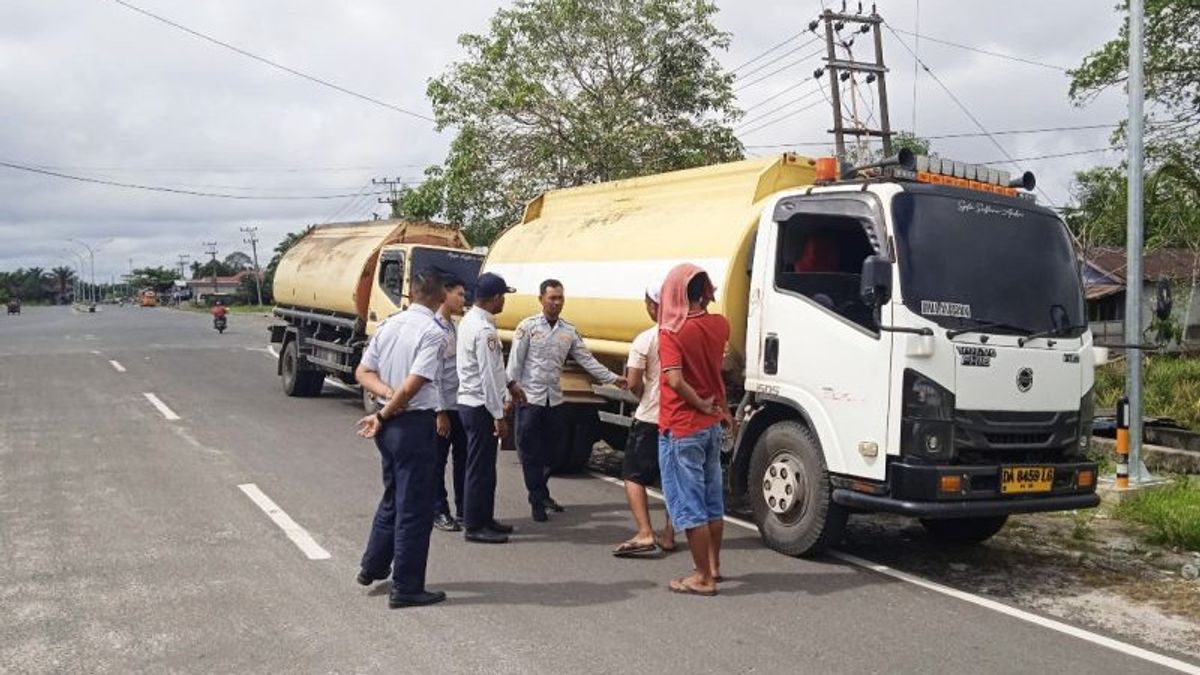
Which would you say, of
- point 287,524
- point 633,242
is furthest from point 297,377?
point 287,524

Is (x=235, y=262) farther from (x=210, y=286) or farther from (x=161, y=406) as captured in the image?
(x=161, y=406)

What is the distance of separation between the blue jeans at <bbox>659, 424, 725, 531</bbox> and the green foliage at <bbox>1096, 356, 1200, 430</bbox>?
961 centimetres

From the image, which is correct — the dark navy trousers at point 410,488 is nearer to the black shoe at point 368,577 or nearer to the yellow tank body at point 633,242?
the black shoe at point 368,577

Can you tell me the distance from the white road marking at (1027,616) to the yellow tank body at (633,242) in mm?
1751

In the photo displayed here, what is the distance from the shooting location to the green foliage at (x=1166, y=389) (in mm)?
13887

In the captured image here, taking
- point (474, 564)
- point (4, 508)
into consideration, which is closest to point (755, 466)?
point (474, 564)

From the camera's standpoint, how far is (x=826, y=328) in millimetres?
6664

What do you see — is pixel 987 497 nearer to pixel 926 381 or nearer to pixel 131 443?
pixel 926 381

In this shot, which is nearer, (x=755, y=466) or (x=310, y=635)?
(x=310, y=635)

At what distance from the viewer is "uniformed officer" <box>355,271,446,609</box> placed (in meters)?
5.54

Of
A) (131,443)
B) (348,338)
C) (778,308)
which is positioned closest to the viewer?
(778,308)

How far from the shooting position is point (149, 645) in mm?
4910

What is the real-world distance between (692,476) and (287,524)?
318cm

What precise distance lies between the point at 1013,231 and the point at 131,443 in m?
9.17
